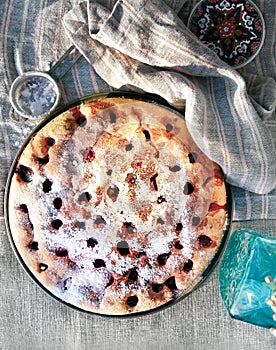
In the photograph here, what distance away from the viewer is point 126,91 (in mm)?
1000

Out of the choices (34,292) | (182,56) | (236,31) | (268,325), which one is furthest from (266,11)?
(34,292)

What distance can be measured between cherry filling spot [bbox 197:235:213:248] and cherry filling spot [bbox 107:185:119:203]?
0.54 ft

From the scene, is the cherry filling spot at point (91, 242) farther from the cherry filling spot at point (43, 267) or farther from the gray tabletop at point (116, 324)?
the gray tabletop at point (116, 324)

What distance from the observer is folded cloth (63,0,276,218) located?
0.95m

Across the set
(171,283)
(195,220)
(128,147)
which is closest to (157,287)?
(171,283)

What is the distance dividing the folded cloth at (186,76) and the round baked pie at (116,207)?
0.11 ft

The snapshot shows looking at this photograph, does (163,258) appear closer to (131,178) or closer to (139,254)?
(139,254)

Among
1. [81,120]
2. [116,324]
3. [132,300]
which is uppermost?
[81,120]

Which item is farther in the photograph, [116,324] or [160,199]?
[116,324]

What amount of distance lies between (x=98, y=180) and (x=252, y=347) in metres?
0.48

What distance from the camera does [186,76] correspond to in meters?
0.99

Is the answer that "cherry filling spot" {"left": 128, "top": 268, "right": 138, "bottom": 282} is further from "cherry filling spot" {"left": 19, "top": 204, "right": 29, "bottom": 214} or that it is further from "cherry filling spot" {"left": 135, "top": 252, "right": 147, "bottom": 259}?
"cherry filling spot" {"left": 19, "top": 204, "right": 29, "bottom": 214}

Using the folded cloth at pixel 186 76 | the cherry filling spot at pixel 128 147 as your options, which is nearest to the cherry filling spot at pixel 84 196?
the cherry filling spot at pixel 128 147

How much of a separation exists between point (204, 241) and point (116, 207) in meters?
0.17
